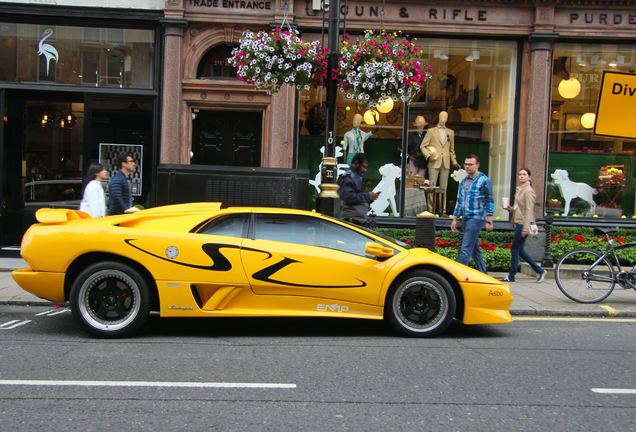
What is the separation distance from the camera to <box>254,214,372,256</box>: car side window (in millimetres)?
6109

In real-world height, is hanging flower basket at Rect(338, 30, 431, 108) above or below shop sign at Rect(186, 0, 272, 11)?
below

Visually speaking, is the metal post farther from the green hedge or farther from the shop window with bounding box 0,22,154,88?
the shop window with bounding box 0,22,154,88

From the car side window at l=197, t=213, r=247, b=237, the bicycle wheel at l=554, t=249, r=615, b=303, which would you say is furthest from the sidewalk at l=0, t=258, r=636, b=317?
the car side window at l=197, t=213, r=247, b=237

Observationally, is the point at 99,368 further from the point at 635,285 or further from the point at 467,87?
the point at 467,87

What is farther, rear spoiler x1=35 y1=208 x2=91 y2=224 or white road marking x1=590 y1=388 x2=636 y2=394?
rear spoiler x1=35 y1=208 x2=91 y2=224

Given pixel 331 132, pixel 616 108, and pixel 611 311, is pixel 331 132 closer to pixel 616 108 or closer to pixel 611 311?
pixel 611 311

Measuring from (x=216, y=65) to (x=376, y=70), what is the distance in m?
5.38

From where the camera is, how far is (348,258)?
6.01 meters

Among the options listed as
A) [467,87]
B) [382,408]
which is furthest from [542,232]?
[382,408]

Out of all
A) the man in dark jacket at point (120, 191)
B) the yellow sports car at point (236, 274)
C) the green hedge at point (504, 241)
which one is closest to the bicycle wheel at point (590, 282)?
the green hedge at point (504, 241)

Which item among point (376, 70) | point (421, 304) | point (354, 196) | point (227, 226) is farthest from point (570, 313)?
point (227, 226)

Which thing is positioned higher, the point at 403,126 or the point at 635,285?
the point at 403,126

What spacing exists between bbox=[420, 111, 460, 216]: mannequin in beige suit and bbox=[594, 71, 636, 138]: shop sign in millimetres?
3325

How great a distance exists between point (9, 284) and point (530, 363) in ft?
24.6
